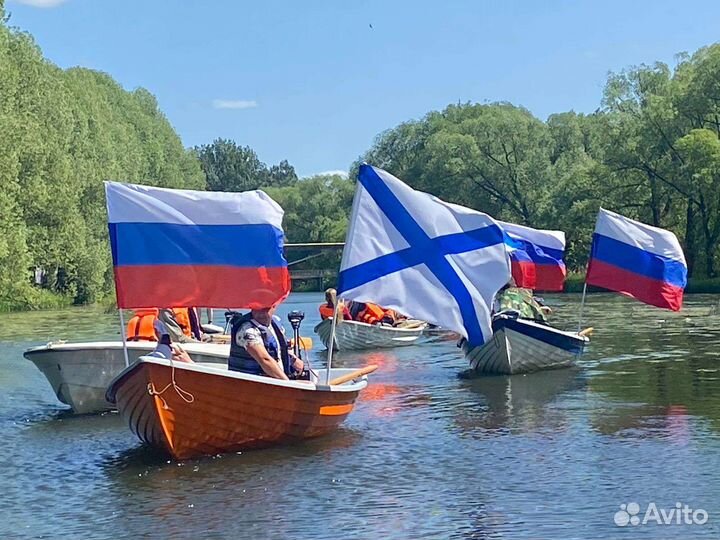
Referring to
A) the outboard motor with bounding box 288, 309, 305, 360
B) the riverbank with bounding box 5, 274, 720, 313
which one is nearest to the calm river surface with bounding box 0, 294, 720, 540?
the outboard motor with bounding box 288, 309, 305, 360

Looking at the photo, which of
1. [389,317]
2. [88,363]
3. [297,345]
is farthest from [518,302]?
[88,363]

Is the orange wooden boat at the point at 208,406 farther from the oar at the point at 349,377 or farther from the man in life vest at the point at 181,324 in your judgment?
the man in life vest at the point at 181,324

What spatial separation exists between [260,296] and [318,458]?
213 centimetres

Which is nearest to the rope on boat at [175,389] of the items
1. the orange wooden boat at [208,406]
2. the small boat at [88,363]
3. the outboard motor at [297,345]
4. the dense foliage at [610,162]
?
the orange wooden boat at [208,406]

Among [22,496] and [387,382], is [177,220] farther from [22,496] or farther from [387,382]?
[387,382]

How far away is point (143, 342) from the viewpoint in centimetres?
1742

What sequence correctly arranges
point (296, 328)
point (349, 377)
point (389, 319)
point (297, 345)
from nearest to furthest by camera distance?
point (349, 377), point (296, 328), point (297, 345), point (389, 319)

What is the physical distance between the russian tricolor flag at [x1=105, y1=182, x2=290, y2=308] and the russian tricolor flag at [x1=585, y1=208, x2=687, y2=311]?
10.3 meters

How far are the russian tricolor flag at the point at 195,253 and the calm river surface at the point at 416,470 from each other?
1.97 metres

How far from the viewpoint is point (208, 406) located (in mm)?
13102

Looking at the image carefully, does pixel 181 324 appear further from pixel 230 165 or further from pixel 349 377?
pixel 230 165

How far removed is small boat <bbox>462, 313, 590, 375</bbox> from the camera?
21875mm

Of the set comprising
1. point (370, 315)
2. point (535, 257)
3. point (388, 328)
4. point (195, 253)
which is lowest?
point (388, 328)

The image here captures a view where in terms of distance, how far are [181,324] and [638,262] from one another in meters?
8.81
